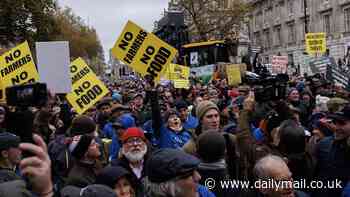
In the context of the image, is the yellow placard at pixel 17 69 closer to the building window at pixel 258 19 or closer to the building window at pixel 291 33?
the building window at pixel 291 33

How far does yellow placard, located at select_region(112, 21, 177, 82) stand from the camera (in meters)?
7.79

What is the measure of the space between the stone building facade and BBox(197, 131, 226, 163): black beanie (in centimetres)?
3530

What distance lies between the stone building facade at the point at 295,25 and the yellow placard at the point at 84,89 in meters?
30.4

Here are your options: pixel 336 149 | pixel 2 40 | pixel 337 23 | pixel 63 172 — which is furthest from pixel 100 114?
pixel 337 23

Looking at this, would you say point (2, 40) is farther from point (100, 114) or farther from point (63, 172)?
point (63, 172)

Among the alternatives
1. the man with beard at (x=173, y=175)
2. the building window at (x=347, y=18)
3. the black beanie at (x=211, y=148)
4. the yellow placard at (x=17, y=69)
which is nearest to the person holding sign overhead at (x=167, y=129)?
the black beanie at (x=211, y=148)

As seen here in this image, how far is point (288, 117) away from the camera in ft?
17.0

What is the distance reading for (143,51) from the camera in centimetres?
789

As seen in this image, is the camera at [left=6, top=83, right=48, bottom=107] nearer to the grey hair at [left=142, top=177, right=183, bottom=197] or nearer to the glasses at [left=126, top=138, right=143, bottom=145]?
the glasses at [left=126, top=138, right=143, bottom=145]

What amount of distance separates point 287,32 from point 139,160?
55.3m

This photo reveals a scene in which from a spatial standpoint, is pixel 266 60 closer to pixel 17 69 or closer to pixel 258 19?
pixel 258 19

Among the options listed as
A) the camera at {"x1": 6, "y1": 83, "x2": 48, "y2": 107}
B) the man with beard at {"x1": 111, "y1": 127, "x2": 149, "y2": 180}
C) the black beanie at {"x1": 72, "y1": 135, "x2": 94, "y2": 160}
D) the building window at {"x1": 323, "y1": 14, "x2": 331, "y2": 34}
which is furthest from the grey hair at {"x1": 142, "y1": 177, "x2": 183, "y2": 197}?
the building window at {"x1": 323, "y1": 14, "x2": 331, "y2": 34}

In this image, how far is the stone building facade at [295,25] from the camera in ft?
153

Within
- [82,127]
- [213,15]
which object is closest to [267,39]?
[213,15]
